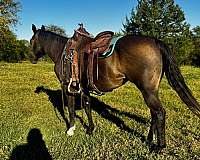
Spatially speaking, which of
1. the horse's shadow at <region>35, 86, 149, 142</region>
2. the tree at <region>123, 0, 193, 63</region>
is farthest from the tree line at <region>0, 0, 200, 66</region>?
the horse's shadow at <region>35, 86, 149, 142</region>

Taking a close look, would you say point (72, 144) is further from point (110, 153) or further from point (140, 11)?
point (140, 11)

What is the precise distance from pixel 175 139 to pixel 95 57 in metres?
2.21

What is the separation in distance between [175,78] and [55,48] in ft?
9.74

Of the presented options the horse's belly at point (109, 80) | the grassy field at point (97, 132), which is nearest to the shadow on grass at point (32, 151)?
the grassy field at point (97, 132)

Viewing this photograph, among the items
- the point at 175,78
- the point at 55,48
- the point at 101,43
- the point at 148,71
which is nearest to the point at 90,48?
the point at 101,43

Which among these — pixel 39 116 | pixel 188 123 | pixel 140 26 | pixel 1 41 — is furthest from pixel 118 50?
pixel 140 26

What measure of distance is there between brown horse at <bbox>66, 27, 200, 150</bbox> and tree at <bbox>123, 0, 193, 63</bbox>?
4022cm

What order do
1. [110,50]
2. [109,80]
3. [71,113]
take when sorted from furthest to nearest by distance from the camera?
[71,113] → [109,80] → [110,50]

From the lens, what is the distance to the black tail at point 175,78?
5227 mm

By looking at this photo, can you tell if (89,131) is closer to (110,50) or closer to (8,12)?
(110,50)

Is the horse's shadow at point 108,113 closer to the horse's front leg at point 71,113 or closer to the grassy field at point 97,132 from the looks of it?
the grassy field at point 97,132

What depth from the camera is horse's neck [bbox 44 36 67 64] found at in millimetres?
6957

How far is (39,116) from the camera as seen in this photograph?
789cm

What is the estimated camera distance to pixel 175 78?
209 inches
